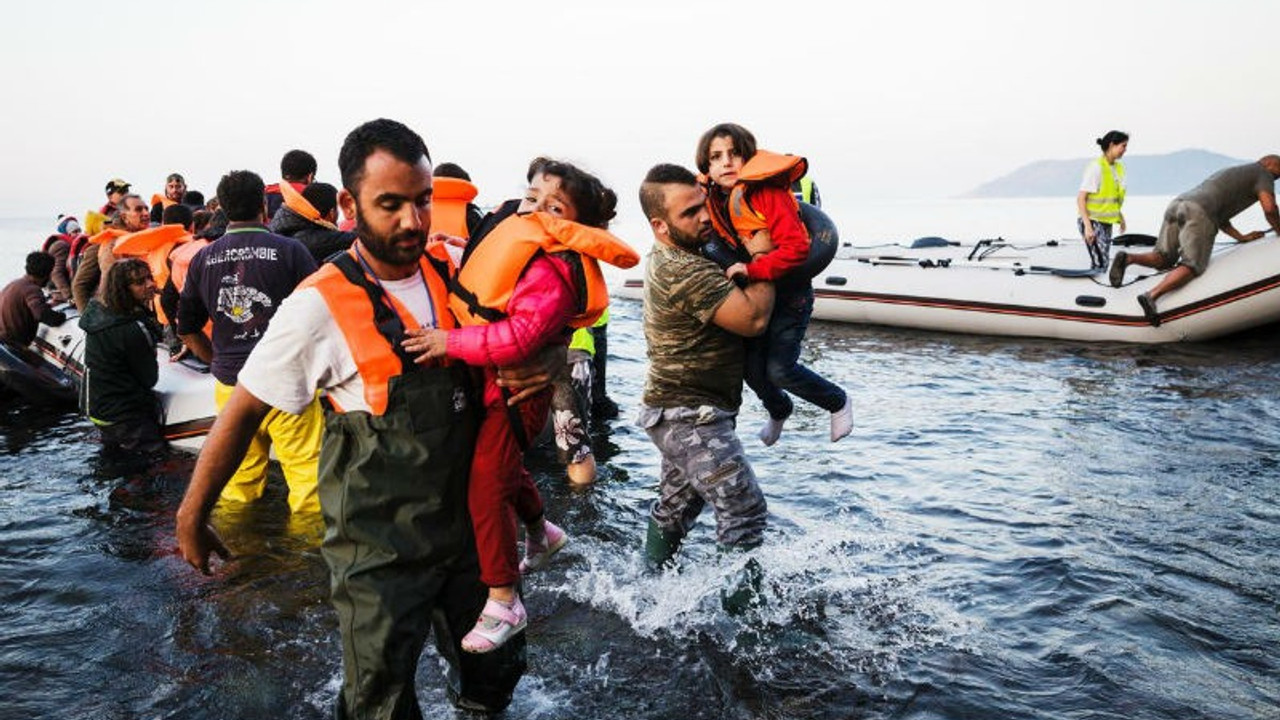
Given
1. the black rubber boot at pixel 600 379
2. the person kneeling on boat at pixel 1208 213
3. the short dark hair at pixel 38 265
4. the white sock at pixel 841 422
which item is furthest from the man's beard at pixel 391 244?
the person kneeling on boat at pixel 1208 213

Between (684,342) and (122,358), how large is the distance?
214 inches

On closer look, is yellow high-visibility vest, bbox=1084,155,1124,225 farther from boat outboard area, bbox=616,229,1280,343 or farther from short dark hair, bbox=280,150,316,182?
short dark hair, bbox=280,150,316,182

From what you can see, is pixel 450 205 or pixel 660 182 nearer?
pixel 660 182

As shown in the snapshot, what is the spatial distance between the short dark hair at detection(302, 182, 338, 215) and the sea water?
216cm

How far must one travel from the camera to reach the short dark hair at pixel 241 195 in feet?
17.4

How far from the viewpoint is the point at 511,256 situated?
9.39ft

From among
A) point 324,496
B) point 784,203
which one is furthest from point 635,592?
point 324,496

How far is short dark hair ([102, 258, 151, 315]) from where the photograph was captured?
723 centimetres

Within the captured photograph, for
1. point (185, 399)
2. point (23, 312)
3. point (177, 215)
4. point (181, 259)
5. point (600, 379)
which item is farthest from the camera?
point (23, 312)

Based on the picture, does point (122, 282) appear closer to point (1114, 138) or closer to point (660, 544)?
point (660, 544)

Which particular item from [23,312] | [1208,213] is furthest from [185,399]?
[1208,213]

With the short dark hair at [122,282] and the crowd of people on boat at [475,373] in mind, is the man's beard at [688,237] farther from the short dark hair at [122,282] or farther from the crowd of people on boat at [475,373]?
the short dark hair at [122,282]

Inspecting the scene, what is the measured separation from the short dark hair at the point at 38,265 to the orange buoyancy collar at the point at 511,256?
30.8ft

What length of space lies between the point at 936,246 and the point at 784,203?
519 inches
